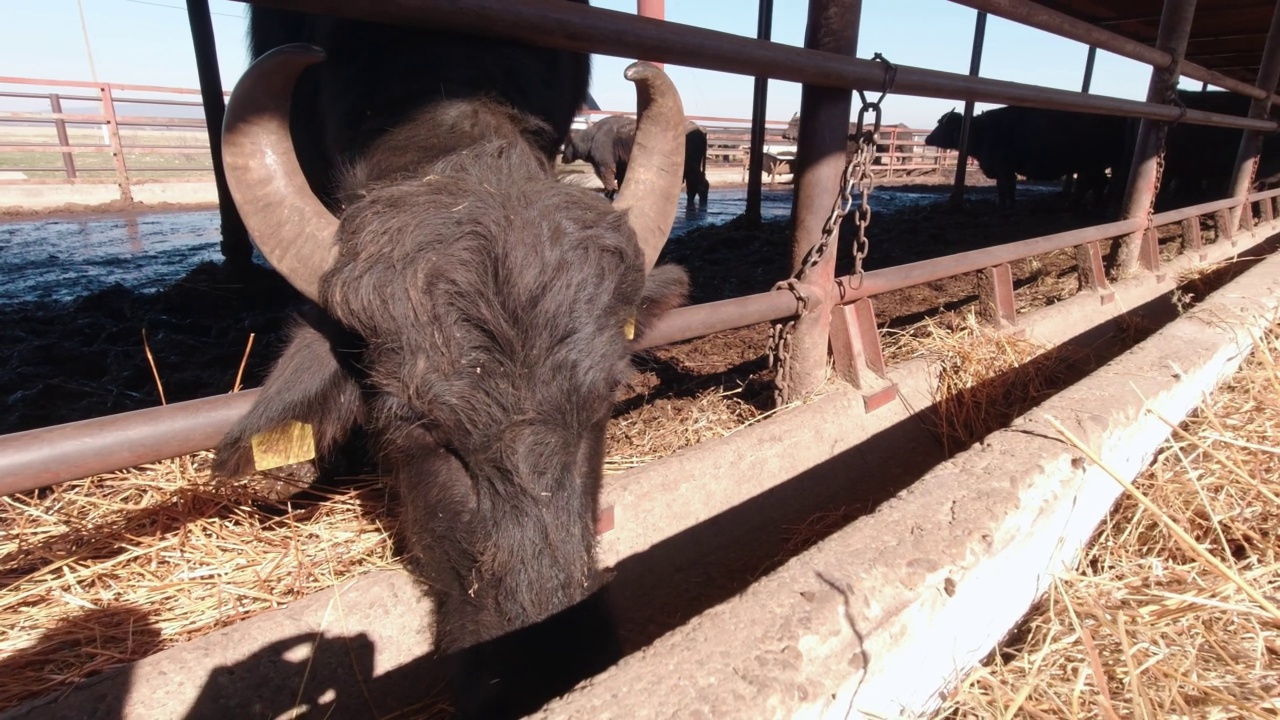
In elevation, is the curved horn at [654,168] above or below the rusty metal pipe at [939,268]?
above

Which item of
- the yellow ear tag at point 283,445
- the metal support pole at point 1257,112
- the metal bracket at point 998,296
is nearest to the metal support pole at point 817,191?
the metal bracket at point 998,296

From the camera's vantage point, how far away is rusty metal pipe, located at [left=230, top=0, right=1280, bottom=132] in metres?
1.66

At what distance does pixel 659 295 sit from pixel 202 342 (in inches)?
151

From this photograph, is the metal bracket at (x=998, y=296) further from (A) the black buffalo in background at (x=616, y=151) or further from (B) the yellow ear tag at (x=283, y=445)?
(A) the black buffalo in background at (x=616, y=151)

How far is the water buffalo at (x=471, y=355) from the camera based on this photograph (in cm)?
161

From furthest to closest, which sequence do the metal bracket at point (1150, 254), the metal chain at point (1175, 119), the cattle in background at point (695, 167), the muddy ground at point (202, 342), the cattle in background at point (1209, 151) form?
the cattle in background at point (695, 167) < the cattle in background at point (1209, 151) < the metal bracket at point (1150, 254) < the metal chain at point (1175, 119) < the muddy ground at point (202, 342)

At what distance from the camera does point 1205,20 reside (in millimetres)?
9383

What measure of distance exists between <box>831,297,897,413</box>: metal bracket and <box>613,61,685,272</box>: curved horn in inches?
55.1

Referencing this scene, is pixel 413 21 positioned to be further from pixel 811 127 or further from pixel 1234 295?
pixel 1234 295

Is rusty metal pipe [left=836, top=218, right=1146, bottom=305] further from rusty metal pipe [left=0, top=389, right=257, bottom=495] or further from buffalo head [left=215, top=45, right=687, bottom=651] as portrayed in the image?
rusty metal pipe [left=0, top=389, right=257, bottom=495]

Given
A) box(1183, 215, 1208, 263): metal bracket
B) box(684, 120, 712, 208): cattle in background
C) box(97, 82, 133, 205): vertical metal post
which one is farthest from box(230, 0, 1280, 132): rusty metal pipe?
box(97, 82, 133, 205): vertical metal post

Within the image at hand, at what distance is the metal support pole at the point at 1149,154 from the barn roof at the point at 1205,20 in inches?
149

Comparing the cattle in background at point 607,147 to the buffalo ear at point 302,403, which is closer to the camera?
the buffalo ear at point 302,403

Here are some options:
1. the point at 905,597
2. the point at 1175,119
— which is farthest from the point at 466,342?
the point at 1175,119
